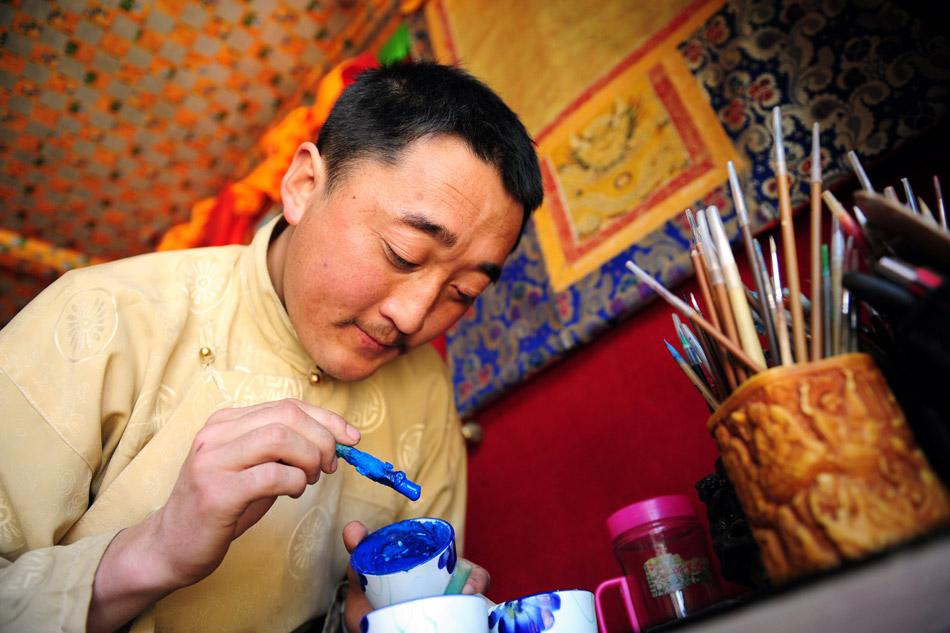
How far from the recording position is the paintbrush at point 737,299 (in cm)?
58

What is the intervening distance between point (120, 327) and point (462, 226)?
0.60 meters

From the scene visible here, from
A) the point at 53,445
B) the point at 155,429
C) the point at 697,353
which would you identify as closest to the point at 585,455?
the point at 697,353

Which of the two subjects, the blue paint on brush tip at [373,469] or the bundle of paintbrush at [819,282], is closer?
the bundle of paintbrush at [819,282]

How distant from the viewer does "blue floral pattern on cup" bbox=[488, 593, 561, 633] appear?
0.65 metres

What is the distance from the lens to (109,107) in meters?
2.42

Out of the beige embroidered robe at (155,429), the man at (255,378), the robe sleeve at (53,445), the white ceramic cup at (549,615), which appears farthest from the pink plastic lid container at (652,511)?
the robe sleeve at (53,445)

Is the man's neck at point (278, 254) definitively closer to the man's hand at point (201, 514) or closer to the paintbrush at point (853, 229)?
the man's hand at point (201, 514)

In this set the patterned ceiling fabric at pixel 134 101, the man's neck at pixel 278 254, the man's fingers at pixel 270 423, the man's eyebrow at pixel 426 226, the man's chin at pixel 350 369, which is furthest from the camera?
the patterned ceiling fabric at pixel 134 101

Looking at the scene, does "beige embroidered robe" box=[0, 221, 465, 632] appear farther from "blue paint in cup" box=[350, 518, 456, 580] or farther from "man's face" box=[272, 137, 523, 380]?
"blue paint in cup" box=[350, 518, 456, 580]

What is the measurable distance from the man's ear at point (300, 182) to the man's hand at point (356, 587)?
594mm

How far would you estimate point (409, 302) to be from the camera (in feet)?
3.14

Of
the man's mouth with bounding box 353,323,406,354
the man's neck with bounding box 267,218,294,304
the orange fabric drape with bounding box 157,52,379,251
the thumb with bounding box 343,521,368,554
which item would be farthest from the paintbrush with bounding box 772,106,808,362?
the orange fabric drape with bounding box 157,52,379,251

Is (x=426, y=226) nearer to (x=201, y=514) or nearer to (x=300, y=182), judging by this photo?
(x=300, y=182)

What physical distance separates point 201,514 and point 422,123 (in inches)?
29.0
